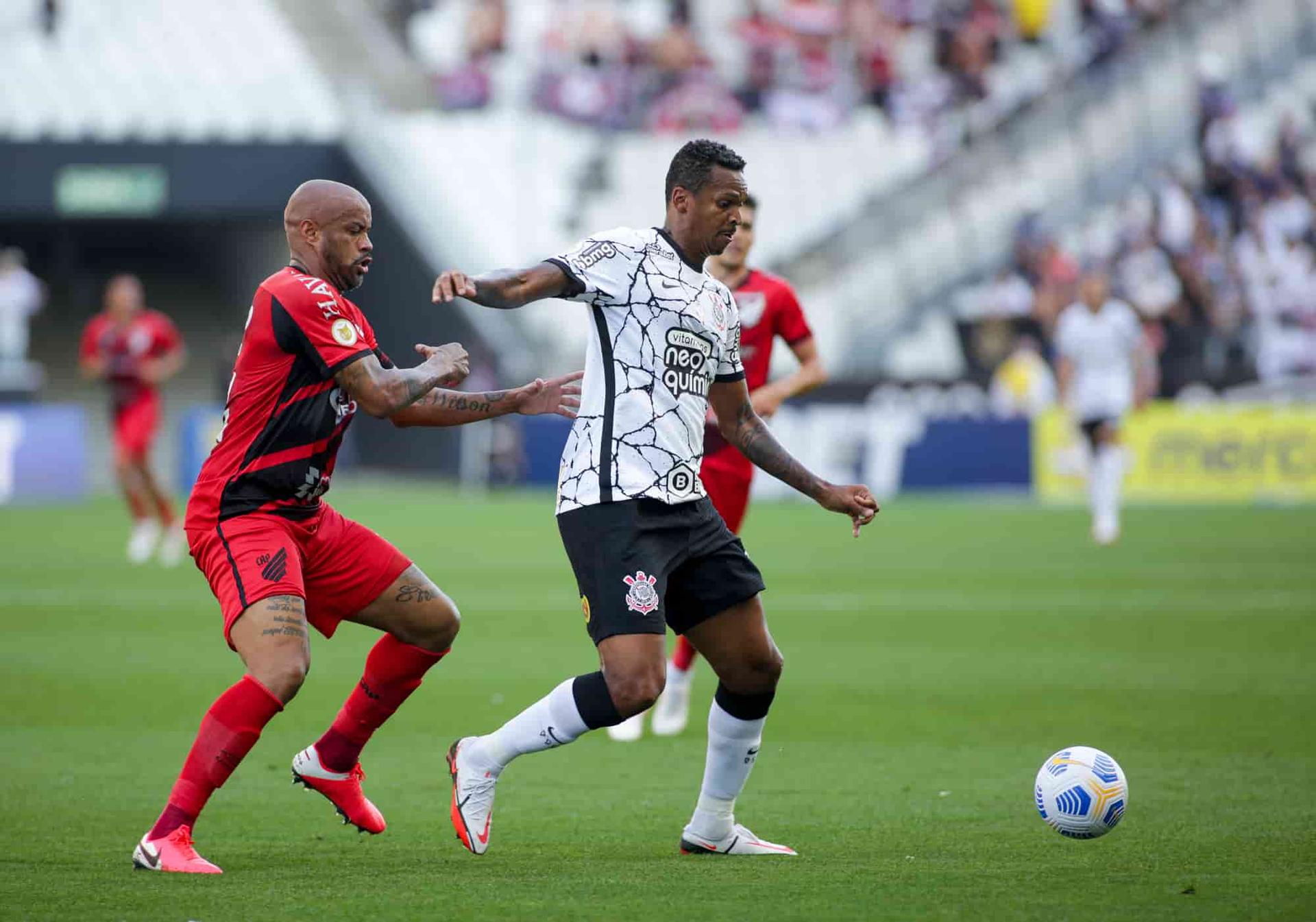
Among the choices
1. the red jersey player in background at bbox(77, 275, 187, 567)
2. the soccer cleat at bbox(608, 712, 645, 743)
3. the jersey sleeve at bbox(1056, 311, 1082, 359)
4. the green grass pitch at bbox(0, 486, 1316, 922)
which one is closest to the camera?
the green grass pitch at bbox(0, 486, 1316, 922)

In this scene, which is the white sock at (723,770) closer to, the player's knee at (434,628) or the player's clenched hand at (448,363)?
the player's knee at (434,628)

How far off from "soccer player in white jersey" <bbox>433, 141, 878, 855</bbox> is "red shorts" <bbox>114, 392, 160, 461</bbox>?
13435mm

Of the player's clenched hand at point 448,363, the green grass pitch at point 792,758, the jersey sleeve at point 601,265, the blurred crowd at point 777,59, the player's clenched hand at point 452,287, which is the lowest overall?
the green grass pitch at point 792,758

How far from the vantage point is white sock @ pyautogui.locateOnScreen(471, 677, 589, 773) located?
6.01 m

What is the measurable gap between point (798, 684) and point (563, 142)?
24367 millimetres

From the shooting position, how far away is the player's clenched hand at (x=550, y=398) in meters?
6.44

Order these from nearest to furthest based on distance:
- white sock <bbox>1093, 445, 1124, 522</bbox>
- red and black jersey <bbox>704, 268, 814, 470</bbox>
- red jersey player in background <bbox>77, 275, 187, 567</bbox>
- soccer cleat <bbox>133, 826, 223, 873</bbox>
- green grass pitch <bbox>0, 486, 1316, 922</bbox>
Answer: green grass pitch <bbox>0, 486, 1316, 922</bbox> < soccer cleat <bbox>133, 826, 223, 873</bbox> < red and black jersey <bbox>704, 268, 814, 470</bbox> < red jersey player in background <bbox>77, 275, 187, 567</bbox> < white sock <bbox>1093, 445, 1124, 522</bbox>

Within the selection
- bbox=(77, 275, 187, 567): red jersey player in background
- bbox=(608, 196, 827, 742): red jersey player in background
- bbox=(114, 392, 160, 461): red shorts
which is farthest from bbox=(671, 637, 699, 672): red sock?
A: bbox=(114, 392, 160, 461): red shorts

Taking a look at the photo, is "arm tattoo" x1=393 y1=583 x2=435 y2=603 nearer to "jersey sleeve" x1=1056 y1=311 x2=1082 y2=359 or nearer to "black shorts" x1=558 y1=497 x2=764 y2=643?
"black shorts" x1=558 y1=497 x2=764 y2=643

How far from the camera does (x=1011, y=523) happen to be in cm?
2166

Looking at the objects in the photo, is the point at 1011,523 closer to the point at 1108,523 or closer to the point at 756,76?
the point at 1108,523

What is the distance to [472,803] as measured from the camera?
6109 millimetres

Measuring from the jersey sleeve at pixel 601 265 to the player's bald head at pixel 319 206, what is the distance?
82cm

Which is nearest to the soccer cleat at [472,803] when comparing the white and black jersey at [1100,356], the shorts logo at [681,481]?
the shorts logo at [681,481]
